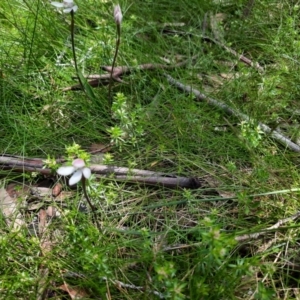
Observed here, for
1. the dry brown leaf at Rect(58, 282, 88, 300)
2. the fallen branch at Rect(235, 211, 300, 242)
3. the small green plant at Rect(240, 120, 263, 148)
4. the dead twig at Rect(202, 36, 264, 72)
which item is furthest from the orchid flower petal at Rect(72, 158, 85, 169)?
the dead twig at Rect(202, 36, 264, 72)

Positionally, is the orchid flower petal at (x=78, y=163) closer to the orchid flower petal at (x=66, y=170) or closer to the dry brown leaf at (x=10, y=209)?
the orchid flower petal at (x=66, y=170)

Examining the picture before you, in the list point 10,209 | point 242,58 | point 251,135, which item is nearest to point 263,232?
point 251,135

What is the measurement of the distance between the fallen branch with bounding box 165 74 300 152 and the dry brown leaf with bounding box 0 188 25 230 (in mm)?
865

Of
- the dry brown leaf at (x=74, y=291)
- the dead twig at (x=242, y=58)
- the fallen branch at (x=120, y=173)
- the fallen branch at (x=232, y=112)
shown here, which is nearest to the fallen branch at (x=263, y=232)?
the fallen branch at (x=120, y=173)

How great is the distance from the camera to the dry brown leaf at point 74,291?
133 cm

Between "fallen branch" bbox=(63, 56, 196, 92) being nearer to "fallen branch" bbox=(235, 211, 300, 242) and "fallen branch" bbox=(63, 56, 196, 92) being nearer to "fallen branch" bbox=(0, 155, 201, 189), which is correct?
"fallen branch" bbox=(0, 155, 201, 189)

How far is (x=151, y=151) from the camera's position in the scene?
5.91 feet

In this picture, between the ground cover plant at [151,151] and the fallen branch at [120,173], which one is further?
the fallen branch at [120,173]

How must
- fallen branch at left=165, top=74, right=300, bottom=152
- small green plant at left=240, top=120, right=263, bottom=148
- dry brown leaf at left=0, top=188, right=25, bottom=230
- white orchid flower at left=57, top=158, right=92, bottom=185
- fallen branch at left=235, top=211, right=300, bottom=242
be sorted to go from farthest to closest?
fallen branch at left=165, top=74, right=300, bottom=152 → small green plant at left=240, top=120, right=263, bottom=148 → dry brown leaf at left=0, top=188, right=25, bottom=230 → fallen branch at left=235, top=211, right=300, bottom=242 → white orchid flower at left=57, top=158, right=92, bottom=185

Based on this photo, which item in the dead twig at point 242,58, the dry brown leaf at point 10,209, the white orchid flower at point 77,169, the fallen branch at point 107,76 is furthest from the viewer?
the dead twig at point 242,58

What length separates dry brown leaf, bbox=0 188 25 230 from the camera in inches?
62.1

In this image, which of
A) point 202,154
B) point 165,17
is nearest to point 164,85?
point 202,154

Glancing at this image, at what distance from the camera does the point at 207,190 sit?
1632 mm

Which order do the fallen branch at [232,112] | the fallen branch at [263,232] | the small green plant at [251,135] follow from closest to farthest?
1. the fallen branch at [263,232]
2. the small green plant at [251,135]
3. the fallen branch at [232,112]
